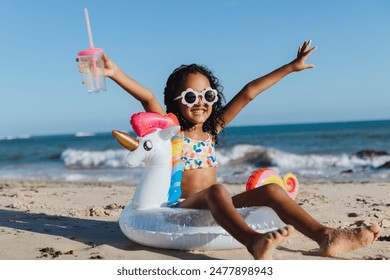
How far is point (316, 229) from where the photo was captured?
2.71 meters

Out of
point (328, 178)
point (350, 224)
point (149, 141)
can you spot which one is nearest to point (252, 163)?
point (328, 178)


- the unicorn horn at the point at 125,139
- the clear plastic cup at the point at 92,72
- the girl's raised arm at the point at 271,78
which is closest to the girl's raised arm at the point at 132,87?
the clear plastic cup at the point at 92,72

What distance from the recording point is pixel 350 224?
151 inches

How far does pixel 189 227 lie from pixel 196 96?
928 mm

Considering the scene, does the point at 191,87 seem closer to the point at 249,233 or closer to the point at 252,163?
the point at 249,233

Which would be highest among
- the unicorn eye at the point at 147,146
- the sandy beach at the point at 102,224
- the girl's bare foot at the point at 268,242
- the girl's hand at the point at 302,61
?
the girl's hand at the point at 302,61

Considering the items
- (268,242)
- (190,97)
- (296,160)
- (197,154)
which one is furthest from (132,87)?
(296,160)

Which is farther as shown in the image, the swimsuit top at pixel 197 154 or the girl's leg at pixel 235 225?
the swimsuit top at pixel 197 154

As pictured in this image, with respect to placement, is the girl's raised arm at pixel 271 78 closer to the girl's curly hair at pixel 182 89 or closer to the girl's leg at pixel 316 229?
the girl's curly hair at pixel 182 89

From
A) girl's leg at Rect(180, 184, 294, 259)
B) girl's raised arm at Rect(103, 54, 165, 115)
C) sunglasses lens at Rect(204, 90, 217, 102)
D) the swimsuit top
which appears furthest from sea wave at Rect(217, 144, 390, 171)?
girl's leg at Rect(180, 184, 294, 259)

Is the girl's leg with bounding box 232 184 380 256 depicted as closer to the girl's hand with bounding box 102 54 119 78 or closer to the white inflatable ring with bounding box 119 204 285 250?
the white inflatable ring with bounding box 119 204 285 250

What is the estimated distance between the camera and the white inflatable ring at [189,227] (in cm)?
283

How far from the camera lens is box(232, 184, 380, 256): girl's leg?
8.75 feet

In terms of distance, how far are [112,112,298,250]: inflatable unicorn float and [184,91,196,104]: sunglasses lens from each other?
208mm
